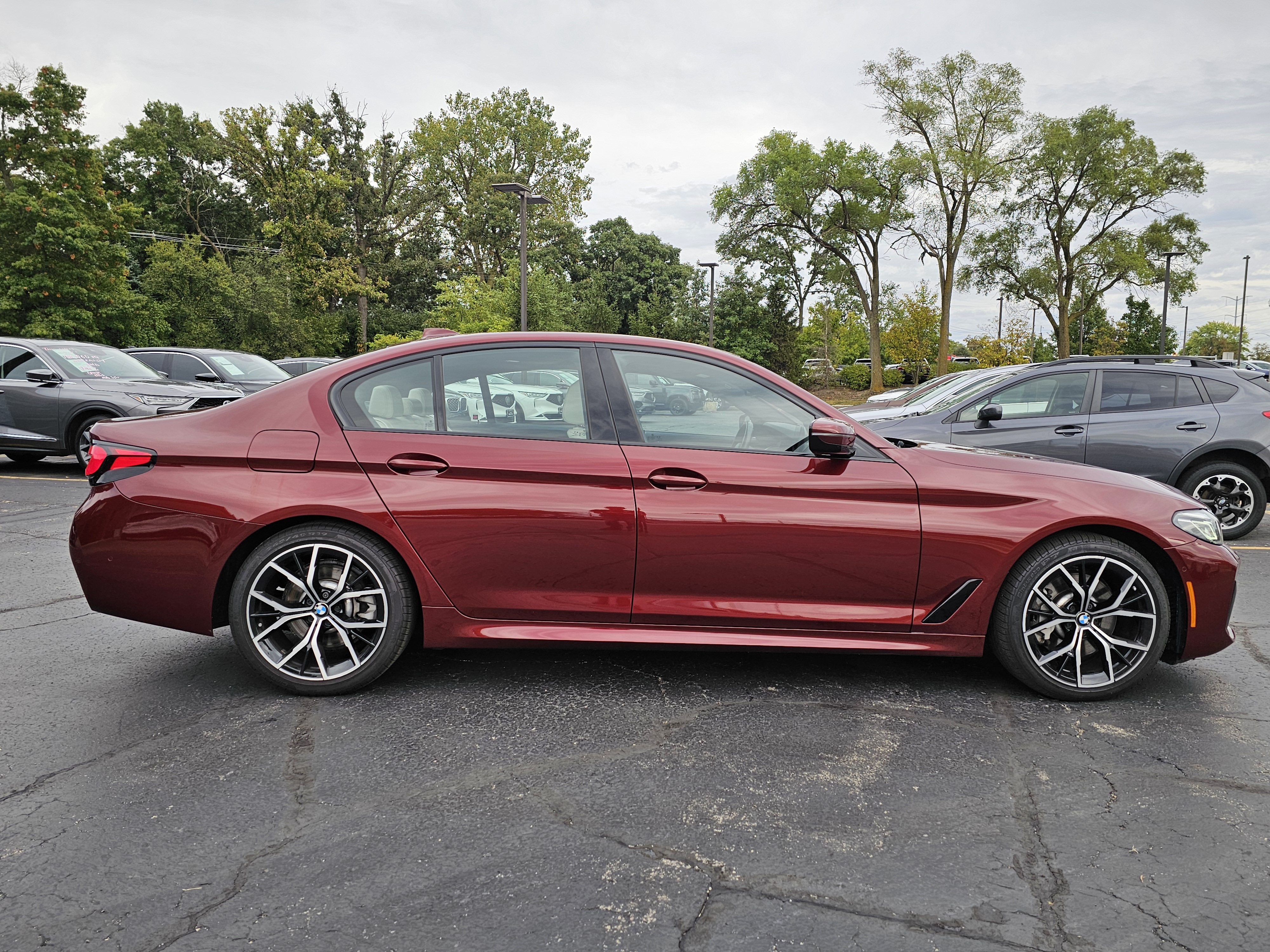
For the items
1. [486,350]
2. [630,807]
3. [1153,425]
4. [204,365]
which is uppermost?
[204,365]

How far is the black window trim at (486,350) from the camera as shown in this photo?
3709 mm

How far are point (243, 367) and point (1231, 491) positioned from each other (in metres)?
14.5

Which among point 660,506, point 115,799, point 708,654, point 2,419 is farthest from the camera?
point 2,419

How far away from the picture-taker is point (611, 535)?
11.8ft

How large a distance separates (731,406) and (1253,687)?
2.69 metres

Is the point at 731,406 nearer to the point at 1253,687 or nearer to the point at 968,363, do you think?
the point at 1253,687

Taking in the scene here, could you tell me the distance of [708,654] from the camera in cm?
424

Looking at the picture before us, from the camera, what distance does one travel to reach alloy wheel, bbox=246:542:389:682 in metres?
3.63

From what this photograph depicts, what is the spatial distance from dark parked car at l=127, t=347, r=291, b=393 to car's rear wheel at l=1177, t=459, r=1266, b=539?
1308 cm

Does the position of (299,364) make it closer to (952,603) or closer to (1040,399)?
(1040,399)

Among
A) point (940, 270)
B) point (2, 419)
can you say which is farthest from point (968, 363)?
point (2, 419)

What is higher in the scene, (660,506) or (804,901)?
(660,506)

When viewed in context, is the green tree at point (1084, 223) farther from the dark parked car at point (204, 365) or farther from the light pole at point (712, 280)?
the dark parked car at point (204, 365)

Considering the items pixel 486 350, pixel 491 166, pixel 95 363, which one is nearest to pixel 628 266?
pixel 491 166
